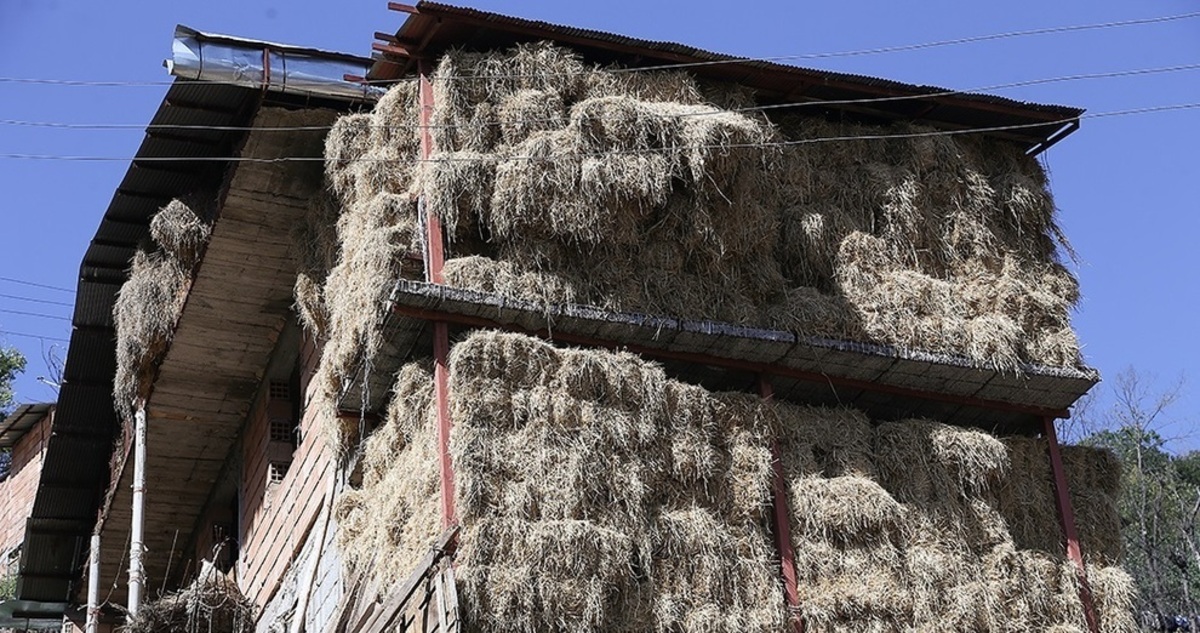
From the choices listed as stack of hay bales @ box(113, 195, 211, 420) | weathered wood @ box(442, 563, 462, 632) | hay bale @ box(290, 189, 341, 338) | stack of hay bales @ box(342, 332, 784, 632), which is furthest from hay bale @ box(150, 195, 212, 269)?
weathered wood @ box(442, 563, 462, 632)

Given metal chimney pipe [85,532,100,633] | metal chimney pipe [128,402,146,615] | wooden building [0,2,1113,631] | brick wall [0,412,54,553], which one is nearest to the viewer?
wooden building [0,2,1113,631]

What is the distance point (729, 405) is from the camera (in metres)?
14.1

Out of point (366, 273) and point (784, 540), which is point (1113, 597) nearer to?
point (784, 540)

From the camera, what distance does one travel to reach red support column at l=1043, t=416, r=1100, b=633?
14562 mm

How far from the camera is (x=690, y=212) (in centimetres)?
1481

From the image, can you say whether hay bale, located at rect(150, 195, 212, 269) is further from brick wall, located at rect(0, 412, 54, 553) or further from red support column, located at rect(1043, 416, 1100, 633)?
brick wall, located at rect(0, 412, 54, 553)

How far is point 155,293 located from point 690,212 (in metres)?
6.83

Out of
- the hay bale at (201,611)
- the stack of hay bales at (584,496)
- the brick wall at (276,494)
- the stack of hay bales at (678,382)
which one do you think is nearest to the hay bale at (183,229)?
the brick wall at (276,494)

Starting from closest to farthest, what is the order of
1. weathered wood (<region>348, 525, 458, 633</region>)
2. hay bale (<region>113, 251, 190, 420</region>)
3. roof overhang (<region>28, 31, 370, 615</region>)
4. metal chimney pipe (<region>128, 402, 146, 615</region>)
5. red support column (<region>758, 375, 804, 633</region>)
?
weathered wood (<region>348, 525, 458, 633</region>) → red support column (<region>758, 375, 804, 633</region>) → roof overhang (<region>28, 31, 370, 615</region>) → metal chimney pipe (<region>128, 402, 146, 615</region>) → hay bale (<region>113, 251, 190, 420</region>)

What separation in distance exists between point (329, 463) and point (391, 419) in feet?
7.27

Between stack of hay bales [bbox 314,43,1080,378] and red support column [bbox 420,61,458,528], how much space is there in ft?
0.37

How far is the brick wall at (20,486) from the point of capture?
117 ft

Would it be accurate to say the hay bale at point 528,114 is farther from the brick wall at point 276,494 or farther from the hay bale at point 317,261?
the brick wall at point 276,494

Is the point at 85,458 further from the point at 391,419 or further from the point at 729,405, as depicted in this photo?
the point at 729,405
